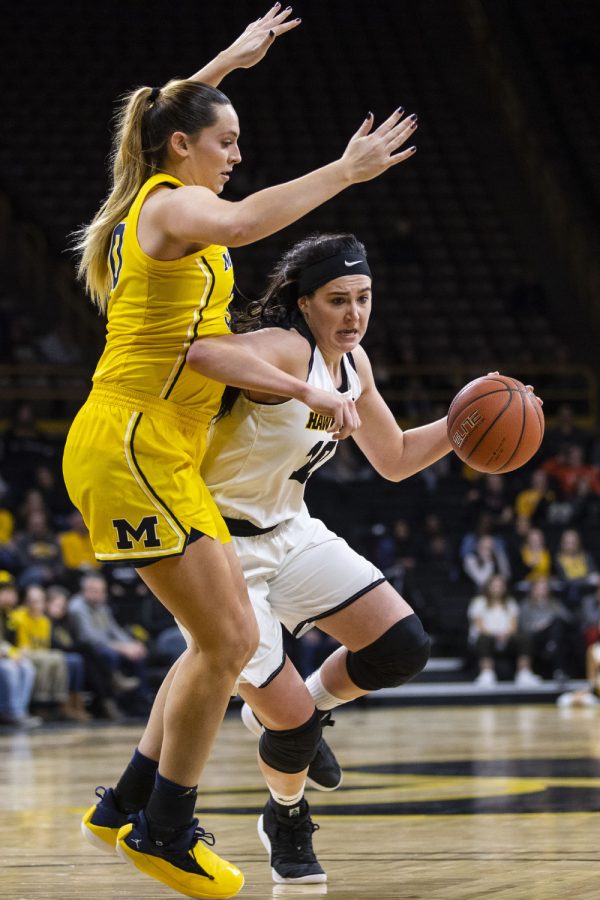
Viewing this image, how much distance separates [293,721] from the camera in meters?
3.98

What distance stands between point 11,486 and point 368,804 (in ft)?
27.3

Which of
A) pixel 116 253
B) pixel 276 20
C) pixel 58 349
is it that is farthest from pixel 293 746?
pixel 58 349

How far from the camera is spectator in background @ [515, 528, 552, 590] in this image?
13.7 meters

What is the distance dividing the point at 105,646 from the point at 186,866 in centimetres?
802

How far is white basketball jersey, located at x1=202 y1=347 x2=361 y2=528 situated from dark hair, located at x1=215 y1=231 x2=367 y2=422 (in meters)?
0.08

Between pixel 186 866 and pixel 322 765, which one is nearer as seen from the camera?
pixel 186 866

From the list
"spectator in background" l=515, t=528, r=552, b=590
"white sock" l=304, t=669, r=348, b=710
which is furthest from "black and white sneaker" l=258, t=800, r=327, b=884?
"spectator in background" l=515, t=528, r=552, b=590

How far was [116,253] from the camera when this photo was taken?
3688 mm

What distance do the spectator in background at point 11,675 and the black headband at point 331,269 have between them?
23.2 feet

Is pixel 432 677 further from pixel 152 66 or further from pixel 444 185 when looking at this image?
pixel 152 66

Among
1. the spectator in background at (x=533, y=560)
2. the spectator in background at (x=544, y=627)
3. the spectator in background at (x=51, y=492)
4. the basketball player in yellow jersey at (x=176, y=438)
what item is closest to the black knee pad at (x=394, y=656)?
the basketball player in yellow jersey at (x=176, y=438)

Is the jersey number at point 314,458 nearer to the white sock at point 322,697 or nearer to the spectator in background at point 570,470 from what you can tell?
the white sock at point 322,697

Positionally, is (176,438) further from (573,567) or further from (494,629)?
(573,567)

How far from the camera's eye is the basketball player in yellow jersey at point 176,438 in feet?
11.6
